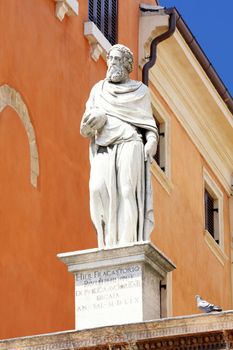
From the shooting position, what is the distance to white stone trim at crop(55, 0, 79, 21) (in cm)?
1950

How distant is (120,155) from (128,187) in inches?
14.2

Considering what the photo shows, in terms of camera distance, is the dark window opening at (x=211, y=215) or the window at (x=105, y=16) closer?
the window at (x=105, y=16)

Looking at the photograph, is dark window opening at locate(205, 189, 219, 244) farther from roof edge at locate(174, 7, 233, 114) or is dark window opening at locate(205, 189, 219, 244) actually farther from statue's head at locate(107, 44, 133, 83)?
statue's head at locate(107, 44, 133, 83)

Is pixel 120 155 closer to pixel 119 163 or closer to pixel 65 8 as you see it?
pixel 119 163

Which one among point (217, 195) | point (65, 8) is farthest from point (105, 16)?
point (217, 195)

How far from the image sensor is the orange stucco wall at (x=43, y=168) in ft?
56.4

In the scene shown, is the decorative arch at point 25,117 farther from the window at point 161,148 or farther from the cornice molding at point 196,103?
the window at point 161,148

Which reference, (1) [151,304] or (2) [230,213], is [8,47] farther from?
(2) [230,213]

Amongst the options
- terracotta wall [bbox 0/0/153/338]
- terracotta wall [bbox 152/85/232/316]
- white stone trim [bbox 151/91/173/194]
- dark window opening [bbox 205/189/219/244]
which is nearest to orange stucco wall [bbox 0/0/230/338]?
terracotta wall [bbox 0/0/153/338]

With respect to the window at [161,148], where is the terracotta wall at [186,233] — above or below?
below

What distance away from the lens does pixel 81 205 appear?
19.2 metres

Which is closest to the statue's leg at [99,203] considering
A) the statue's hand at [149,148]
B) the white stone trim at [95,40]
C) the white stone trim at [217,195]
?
the statue's hand at [149,148]

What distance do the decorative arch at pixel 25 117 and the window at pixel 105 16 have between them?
3.21 metres

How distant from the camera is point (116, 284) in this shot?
1391 cm
